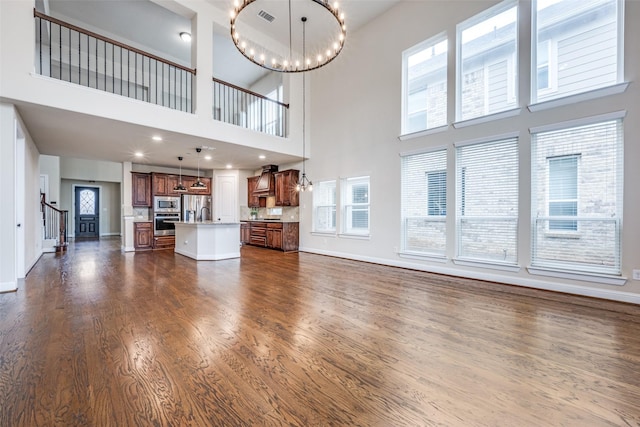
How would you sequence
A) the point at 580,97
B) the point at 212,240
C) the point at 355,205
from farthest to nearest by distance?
the point at 355,205
the point at 212,240
the point at 580,97

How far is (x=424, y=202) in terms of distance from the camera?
17.1ft

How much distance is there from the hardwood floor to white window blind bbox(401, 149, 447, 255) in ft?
4.75

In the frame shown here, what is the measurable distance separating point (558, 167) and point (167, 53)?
958cm

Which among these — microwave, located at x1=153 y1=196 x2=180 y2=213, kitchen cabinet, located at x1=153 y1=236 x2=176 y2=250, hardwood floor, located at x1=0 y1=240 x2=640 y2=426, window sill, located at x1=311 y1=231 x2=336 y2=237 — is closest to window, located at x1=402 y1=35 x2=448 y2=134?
window sill, located at x1=311 y1=231 x2=336 y2=237

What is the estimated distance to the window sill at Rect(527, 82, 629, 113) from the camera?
3.38m

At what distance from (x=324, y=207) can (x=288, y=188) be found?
1329mm

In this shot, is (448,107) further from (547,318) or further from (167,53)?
(167,53)

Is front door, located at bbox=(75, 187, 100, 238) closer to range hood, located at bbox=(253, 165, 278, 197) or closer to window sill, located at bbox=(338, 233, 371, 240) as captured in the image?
range hood, located at bbox=(253, 165, 278, 197)

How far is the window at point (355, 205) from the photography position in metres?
6.46

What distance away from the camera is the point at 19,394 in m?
1.59

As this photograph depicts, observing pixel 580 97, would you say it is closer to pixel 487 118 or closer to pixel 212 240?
pixel 487 118

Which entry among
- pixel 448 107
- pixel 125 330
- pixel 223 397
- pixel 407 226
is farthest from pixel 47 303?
pixel 448 107

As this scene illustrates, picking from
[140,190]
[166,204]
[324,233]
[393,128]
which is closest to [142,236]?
[166,204]

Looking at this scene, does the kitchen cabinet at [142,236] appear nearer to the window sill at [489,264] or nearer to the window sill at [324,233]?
the window sill at [324,233]
